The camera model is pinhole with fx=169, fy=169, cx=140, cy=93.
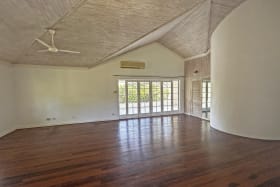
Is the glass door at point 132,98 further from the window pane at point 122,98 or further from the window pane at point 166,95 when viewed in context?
the window pane at point 166,95

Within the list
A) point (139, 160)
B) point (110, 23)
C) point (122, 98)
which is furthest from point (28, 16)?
point (122, 98)

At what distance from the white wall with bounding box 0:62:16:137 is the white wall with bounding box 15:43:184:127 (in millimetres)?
270

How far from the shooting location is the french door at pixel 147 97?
8.06 meters

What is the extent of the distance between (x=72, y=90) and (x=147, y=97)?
352 centimetres

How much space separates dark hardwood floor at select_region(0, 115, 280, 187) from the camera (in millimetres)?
2680

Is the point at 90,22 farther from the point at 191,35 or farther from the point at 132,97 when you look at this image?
the point at 132,97

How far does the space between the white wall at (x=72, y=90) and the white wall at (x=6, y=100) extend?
270 mm

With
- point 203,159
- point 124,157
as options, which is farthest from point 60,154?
point 203,159

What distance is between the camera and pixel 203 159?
11.1 feet

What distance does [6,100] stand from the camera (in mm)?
5645

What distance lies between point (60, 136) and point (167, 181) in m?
3.95

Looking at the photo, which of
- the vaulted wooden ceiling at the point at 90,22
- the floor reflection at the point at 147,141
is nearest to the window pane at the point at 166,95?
the floor reflection at the point at 147,141

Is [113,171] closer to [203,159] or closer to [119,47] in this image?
[203,159]

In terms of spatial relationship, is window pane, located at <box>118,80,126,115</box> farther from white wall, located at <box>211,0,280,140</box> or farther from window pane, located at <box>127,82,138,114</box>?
white wall, located at <box>211,0,280,140</box>
